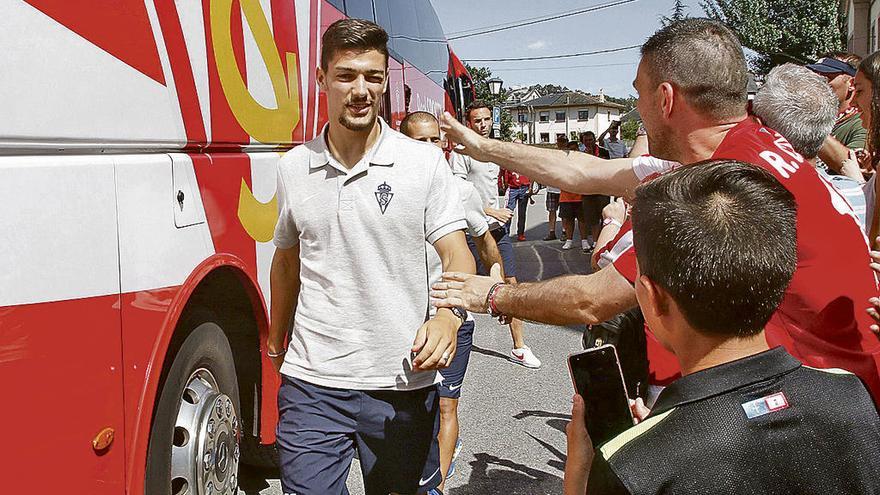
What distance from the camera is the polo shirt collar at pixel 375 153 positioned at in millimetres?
2641

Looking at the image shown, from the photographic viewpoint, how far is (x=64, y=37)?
2.01 m

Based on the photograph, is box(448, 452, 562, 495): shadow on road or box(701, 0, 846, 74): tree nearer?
box(448, 452, 562, 495): shadow on road

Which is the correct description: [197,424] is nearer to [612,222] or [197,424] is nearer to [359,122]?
[359,122]

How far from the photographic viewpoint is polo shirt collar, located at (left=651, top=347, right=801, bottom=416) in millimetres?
1331

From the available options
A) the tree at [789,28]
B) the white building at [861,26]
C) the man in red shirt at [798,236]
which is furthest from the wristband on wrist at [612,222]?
the tree at [789,28]

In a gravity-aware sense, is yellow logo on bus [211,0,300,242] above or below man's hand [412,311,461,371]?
above

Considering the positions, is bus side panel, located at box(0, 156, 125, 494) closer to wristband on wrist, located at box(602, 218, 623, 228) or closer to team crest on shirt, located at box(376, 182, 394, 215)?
team crest on shirt, located at box(376, 182, 394, 215)

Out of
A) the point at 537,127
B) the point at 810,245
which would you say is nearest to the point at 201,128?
the point at 810,245

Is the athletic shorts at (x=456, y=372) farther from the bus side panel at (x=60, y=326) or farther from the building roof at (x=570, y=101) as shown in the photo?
the building roof at (x=570, y=101)

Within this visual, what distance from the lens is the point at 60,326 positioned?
6.52ft

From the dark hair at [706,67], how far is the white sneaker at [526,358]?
13.8ft

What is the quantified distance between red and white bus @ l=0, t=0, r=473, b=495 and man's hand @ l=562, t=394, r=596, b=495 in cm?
133

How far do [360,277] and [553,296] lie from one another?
0.68 meters

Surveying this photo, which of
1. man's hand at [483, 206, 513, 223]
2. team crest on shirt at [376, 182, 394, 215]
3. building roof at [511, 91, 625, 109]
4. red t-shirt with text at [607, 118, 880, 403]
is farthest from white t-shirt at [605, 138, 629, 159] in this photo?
building roof at [511, 91, 625, 109]
